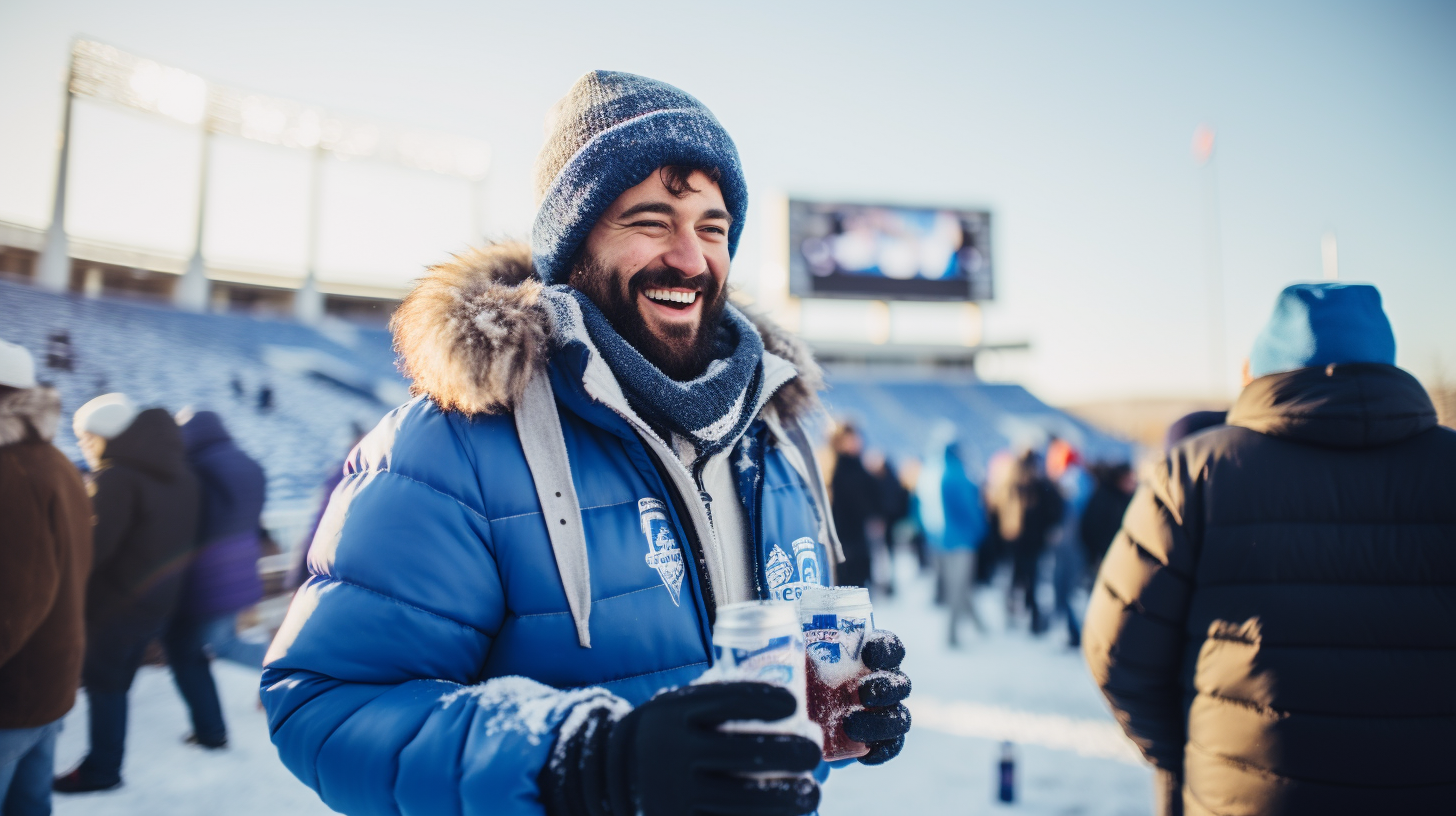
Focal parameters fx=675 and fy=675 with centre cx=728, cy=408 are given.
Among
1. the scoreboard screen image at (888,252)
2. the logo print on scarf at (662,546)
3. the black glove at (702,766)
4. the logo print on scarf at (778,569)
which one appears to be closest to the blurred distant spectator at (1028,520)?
the logo print on scarf at (778,569)

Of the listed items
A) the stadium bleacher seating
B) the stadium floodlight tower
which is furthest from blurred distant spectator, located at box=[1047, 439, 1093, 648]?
the stadium floodlight tower

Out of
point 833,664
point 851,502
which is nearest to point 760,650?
point 833,664

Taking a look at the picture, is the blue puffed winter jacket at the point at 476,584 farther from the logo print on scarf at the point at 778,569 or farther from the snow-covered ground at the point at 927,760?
the snow-covered ground at the point at 927,760

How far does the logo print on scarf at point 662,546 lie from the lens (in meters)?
A: 1.16

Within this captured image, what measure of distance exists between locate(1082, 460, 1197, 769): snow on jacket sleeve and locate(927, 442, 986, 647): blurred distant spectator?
4.47 metres

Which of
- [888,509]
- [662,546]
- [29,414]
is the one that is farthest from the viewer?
[888,509]

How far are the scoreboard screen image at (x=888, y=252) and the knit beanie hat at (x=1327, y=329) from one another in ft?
73.8

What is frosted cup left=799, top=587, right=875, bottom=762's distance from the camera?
1.07 m

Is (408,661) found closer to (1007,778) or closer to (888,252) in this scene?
(1007,778)

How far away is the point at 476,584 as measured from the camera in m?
1.01

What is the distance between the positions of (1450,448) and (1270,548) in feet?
1.51

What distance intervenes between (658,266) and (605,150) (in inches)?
9.9

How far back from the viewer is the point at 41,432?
2418 mm

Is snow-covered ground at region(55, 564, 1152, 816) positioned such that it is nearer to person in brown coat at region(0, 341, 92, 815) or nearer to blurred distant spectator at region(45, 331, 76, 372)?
person in brown coat at region(0, 341, 92, 815)
